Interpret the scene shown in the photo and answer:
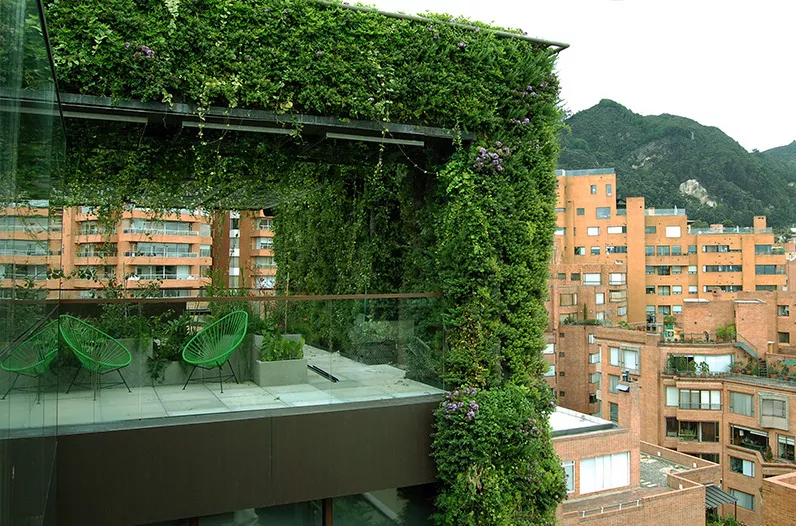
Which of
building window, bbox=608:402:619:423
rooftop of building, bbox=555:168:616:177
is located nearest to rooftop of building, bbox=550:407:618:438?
building window, bbox=608:402:619:423

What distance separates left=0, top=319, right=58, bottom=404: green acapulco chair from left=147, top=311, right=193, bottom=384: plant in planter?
0.96m

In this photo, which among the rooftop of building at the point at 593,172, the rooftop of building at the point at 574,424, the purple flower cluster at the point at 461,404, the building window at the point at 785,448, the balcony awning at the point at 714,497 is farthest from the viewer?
the rooftop of building at the point at 593,172

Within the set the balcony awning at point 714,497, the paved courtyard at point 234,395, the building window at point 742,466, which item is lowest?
the building window at point 742,466

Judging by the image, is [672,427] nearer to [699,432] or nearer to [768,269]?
[699,432]

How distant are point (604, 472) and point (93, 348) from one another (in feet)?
63.6

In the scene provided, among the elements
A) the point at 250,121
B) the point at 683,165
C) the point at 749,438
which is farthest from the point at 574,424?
the point at 683,165

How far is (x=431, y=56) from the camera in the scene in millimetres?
6848

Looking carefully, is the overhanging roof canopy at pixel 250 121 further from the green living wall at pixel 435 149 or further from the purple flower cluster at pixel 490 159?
the purple flower cluster at pixel 490 159

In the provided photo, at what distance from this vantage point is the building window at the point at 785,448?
31.0 meters

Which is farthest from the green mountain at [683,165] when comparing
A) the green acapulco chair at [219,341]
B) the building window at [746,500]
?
the green acapulco chair at [219,341]

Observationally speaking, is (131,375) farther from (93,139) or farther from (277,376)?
(93,139)

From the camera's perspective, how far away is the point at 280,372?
686cm

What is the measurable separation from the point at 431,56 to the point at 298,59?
4.78 feet

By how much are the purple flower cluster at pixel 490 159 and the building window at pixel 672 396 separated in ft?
106
